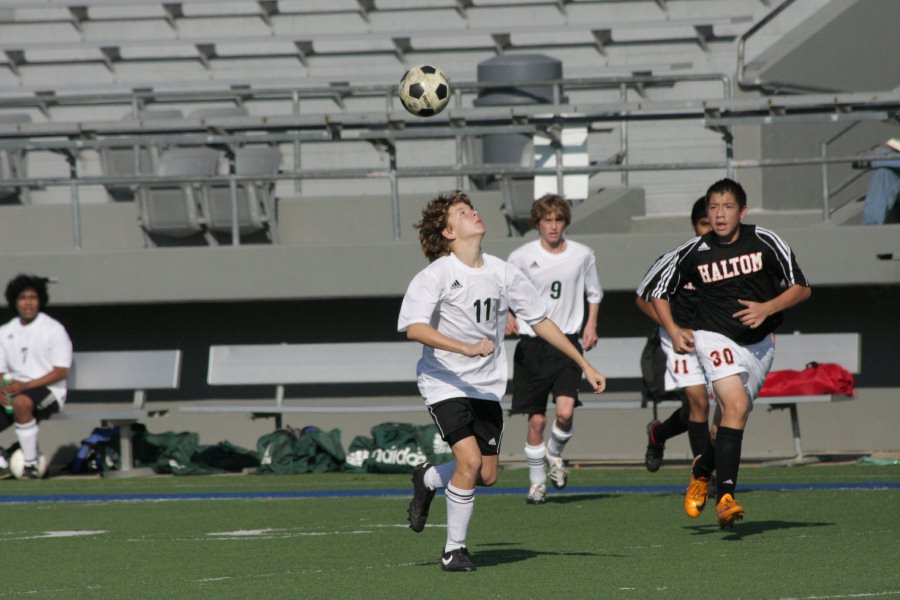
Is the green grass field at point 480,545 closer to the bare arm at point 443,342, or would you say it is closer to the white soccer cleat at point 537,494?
the white soccer cleat at point 537,494

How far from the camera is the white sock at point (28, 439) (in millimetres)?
13773

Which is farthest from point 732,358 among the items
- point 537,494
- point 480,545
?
point 537,494

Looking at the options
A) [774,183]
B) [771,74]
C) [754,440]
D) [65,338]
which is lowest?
[754,440]

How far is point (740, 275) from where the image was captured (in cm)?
787

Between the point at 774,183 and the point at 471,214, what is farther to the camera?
the point at 774,183

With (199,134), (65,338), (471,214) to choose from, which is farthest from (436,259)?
(199,134)

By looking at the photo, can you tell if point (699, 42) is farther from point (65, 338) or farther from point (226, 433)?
point (65, 338)

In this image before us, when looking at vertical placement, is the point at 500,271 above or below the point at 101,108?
below

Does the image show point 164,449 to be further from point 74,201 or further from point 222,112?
point 222,112

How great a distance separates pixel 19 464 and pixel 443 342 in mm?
8633

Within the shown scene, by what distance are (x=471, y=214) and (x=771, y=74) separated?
1024cm

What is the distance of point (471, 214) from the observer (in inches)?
272

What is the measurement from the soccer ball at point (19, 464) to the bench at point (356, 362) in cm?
145

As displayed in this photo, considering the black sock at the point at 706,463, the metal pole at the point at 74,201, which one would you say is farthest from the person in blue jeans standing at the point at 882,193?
the metal pole at the point at 74,201
